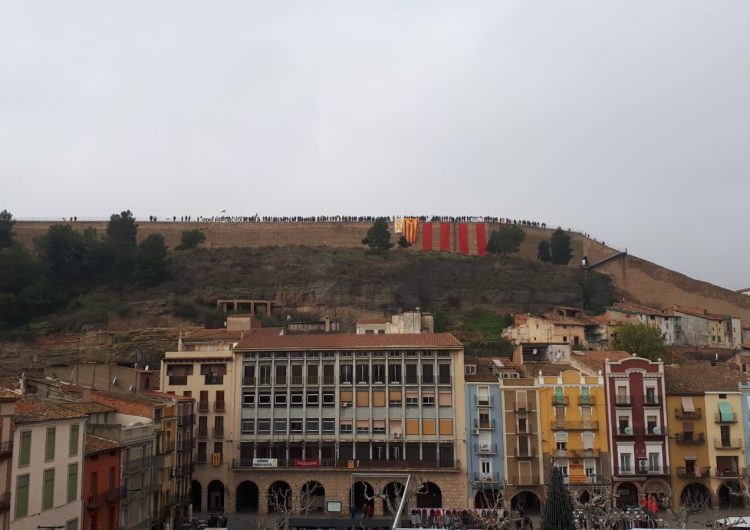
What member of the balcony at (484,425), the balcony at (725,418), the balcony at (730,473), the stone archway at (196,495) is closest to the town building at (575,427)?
the balcony at (484,425)

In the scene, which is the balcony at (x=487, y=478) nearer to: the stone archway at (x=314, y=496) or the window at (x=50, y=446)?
the stone archway at (x=314, y=496)

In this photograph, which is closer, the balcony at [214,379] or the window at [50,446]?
the window at [50,446]

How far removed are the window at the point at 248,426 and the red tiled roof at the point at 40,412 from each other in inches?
781

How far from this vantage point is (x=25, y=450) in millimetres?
26656

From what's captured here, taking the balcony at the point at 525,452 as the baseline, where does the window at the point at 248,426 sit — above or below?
above

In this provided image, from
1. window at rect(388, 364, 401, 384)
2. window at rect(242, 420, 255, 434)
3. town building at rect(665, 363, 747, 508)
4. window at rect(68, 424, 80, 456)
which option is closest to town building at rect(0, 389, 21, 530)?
window at rect(68, 424, 80, 456)

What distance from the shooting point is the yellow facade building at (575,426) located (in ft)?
155

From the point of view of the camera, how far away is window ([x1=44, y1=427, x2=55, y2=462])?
2788cm

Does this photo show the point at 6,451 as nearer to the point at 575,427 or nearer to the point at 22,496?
the point at 22,496

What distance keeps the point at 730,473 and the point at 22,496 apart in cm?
3969

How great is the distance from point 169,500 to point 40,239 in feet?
209

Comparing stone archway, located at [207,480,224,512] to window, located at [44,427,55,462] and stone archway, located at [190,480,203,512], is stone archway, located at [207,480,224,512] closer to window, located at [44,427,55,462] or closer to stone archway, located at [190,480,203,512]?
stone archway, located at [190,480,203,512]

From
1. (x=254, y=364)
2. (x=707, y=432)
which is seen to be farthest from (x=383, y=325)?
(x=707, y=432)

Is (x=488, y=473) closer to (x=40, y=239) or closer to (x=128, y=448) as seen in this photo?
(x=128, y=448)
